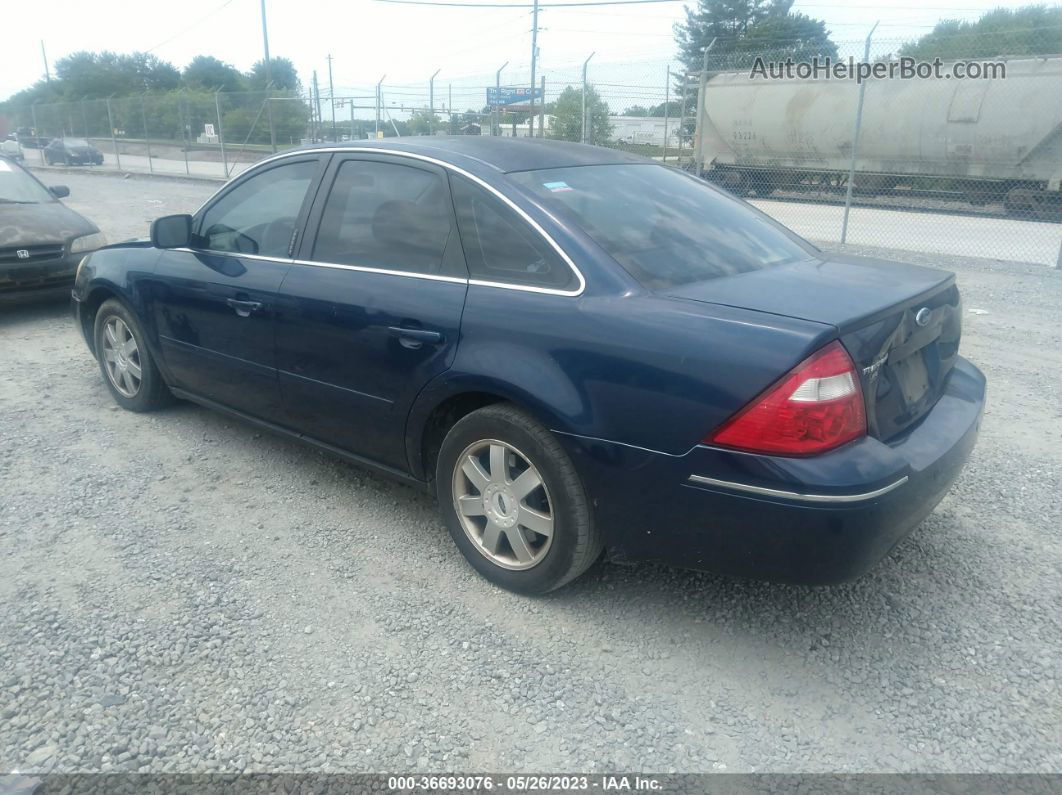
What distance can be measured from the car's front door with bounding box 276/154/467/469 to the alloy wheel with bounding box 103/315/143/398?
64.2 inches

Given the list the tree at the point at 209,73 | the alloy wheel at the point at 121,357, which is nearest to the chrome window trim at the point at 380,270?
the alloy wheel at the point at 121,357

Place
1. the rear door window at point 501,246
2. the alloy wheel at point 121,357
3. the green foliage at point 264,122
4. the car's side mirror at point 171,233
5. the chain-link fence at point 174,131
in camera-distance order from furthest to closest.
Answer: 1. the chain-link fence at point 174,131
2. the green foliage at point 264,122
3. the alloy wheel at point 121,357
4. the car's side mirror at point 171,233
5. the rear door window at point 501,246

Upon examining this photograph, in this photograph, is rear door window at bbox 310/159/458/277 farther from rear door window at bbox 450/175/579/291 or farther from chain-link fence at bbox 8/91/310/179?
chain-link fence at bbox 8/91/310/179

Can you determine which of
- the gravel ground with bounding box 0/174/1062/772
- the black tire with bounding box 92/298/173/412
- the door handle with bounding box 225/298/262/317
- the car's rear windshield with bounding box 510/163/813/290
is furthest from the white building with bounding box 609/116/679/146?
the gravel ground with bounding box 0/174/1062/772

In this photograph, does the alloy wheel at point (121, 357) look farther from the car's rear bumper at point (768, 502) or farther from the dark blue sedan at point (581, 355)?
the car's rear bumper at point (768, 502)

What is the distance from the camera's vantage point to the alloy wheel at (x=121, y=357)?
4941 millimetres

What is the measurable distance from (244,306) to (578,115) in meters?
16.0

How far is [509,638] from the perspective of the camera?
9.61 feet

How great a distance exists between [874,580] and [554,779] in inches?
63.6

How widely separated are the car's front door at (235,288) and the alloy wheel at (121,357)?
471 millimetres

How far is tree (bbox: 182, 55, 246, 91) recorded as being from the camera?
67.2 meters

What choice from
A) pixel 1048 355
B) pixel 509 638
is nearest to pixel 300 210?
pixel 509 638

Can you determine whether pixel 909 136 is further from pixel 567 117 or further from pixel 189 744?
pixel 189 744

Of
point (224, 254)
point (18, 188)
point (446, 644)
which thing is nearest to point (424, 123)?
point (18, 188)
